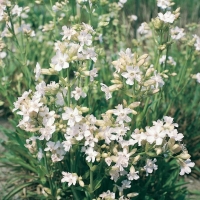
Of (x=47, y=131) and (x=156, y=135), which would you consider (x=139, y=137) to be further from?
(x=47, y=131)

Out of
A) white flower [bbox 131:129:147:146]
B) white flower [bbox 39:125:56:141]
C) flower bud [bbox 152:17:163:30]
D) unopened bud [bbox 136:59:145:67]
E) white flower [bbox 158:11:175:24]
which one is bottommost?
white flower [bbox 131:129:147:146]

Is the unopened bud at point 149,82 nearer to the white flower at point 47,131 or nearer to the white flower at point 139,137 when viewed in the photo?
the white flower at point 139,137

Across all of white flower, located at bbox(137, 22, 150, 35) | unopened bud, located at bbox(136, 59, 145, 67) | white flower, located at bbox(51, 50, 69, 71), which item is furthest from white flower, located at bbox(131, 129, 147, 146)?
white flower, located at bbox(137, 22, 150, 35)

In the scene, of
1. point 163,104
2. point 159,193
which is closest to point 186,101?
point 163,104

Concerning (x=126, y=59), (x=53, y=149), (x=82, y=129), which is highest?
(x=126, y=59)

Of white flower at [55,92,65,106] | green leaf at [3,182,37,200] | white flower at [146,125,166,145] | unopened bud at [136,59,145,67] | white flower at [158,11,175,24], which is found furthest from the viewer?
green leaf at [3,182,37,200]

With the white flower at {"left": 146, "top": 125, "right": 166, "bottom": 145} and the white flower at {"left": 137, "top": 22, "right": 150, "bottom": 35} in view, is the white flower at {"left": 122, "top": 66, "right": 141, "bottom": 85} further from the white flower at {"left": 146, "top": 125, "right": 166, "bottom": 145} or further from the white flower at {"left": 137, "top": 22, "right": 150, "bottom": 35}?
the white flower at {"left": 137, "top": 22, "right": 150, "bottom": 35}

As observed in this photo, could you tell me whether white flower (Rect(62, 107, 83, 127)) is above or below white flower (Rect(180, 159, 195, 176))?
above

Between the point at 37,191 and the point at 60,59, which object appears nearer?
the point at 60,59

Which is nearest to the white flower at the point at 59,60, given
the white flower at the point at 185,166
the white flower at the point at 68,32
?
the white flower at the point at 68,32

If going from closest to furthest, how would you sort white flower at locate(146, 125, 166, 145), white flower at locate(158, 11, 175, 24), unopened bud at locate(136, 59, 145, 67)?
1. white flower at locate(146, 125, 166, 145)
2. unopened bud at locate(136, 59, 145, 67)
3. white flower at locate(158, 11, 175, 24)

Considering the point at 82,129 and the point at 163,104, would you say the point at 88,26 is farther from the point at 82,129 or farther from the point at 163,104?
the point at 163,104
